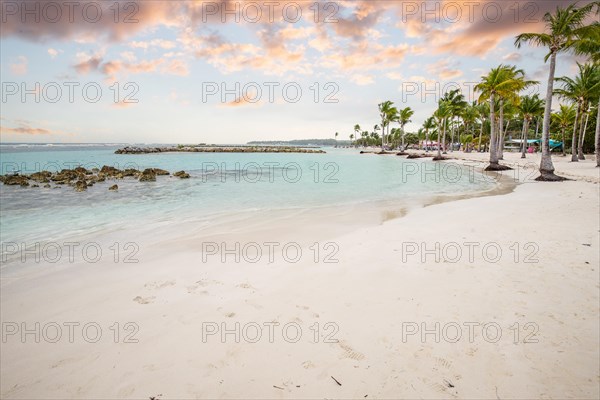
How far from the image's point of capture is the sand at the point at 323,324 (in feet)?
10.1

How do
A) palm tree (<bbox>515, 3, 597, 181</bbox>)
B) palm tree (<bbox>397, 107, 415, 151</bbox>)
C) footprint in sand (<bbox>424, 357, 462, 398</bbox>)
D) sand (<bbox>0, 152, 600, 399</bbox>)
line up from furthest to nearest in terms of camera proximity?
palm tree (<bbox>397, 107, 415, 151</bbox>) → palm tree (<bbox>515, 3, 597, 181</bbox>) → sand (<bbox>0, 152, 600, 399</bbox>) → footprint in sand (<bbox>424, 357, 462, 398</bbox>)

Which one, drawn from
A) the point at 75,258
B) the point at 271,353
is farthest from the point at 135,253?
the point at 271,353

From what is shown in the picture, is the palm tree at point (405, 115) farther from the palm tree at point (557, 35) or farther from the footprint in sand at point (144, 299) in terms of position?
the footprint in sand at point (144, 299)

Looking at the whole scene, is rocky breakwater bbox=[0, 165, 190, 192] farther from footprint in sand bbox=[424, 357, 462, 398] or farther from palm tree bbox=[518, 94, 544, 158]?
palm tree bbox=[518, 94, 544, 158]

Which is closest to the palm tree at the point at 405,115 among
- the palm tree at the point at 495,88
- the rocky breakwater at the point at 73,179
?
the palm tree at the point at 495,88

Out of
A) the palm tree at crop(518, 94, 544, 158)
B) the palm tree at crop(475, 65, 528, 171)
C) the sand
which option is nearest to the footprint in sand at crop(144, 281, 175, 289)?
the sand

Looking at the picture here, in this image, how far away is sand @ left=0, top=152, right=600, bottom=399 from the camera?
3.07 metres

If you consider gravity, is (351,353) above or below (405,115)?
below

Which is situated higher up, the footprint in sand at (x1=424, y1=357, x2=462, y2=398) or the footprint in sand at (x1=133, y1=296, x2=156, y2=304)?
the footprint in sand at (x1=424, y1=357, x2=462, y2=398)

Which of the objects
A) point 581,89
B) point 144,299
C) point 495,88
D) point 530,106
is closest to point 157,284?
point 144,299

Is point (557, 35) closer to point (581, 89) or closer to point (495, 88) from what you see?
point (495, 88)

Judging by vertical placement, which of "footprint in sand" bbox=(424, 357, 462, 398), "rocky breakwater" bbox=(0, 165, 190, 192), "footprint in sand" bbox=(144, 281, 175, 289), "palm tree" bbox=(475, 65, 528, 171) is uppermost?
"palm tree" bbox=(475, 65, 528, 171)

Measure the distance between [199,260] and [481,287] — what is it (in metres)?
5.97

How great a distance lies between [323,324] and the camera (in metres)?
4.02
